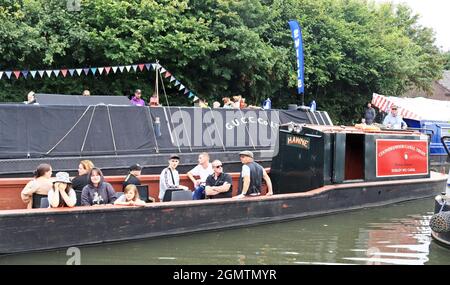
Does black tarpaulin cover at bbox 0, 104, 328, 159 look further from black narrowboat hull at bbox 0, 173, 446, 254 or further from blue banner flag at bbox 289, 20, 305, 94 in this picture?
blue banner flag at bbox 289, 20, 305, 94

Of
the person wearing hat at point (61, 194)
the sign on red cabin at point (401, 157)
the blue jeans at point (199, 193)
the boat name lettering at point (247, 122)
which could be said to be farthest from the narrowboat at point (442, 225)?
the boat name lettering at point (247, 122)

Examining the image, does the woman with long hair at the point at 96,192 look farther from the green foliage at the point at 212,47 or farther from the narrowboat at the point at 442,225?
the green foliage at the point at 212,47

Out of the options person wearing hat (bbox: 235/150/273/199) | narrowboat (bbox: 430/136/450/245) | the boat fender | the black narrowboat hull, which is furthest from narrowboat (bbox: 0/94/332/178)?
the boat fender

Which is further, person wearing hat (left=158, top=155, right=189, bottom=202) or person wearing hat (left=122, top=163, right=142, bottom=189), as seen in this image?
person wearing hat (left=158, top=155, right=189, bottom=202)

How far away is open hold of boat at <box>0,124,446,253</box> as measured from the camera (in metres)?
6.79

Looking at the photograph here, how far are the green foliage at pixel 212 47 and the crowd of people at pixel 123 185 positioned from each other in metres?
7.67

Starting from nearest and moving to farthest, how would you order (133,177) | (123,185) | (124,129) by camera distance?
1. (133,177)
2. (123,185)
3. (124,129)

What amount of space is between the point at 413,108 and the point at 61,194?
20.3 metres

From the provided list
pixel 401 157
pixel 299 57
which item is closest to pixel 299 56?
pixel 299 57

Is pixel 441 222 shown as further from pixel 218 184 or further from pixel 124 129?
pixel 124 129

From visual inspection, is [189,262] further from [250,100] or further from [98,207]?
→ [250,100]

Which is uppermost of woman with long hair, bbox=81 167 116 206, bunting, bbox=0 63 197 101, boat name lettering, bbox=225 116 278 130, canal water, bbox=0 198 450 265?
bunting, bbox=0 63 197 101

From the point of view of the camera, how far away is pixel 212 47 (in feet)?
55.7

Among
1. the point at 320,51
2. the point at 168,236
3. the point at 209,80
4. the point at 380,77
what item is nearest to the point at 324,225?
the point at 168,236
